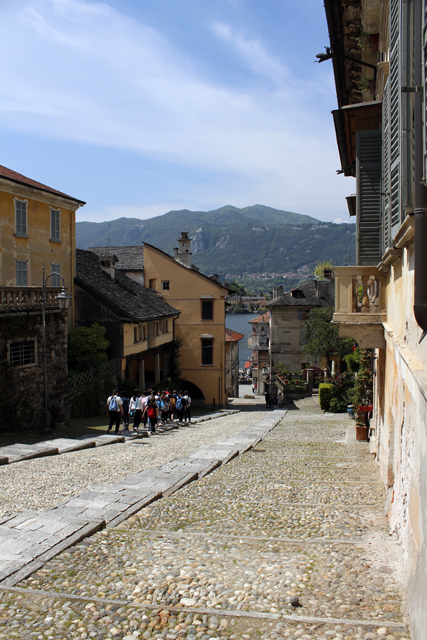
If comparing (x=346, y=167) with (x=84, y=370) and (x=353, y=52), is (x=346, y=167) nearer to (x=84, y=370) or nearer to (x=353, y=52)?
(x=353, y=52)

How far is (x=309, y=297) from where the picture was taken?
5475 cm

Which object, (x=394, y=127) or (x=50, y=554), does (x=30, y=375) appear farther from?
(x=394, y=127)

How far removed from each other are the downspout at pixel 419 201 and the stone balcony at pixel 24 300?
16370mm

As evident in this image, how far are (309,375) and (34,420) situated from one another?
28054 millimetres

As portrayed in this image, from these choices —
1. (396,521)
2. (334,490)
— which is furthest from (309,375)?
(396,521)

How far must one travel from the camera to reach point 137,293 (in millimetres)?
37312

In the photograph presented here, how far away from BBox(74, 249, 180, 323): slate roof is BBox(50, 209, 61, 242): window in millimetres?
2893

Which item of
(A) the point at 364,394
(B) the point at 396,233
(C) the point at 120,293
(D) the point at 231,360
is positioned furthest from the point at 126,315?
(B) the point at 396,233

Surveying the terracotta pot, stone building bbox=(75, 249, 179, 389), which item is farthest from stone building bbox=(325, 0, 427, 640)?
stone building bbox=(75, 249, 179, 389)

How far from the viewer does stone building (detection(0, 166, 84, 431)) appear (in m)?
18.4

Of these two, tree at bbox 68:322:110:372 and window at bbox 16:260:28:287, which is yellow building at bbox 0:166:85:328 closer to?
window at bbox 16:260:28:287

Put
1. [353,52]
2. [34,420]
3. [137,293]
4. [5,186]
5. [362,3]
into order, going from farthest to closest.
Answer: [137,293], [5,186], [34,420], [353,52], [362,3]

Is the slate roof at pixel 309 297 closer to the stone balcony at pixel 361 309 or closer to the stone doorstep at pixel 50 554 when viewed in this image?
the stone balcony at pixel 361 309

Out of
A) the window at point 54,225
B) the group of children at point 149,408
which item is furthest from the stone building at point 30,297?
the group of children at point 149,408
